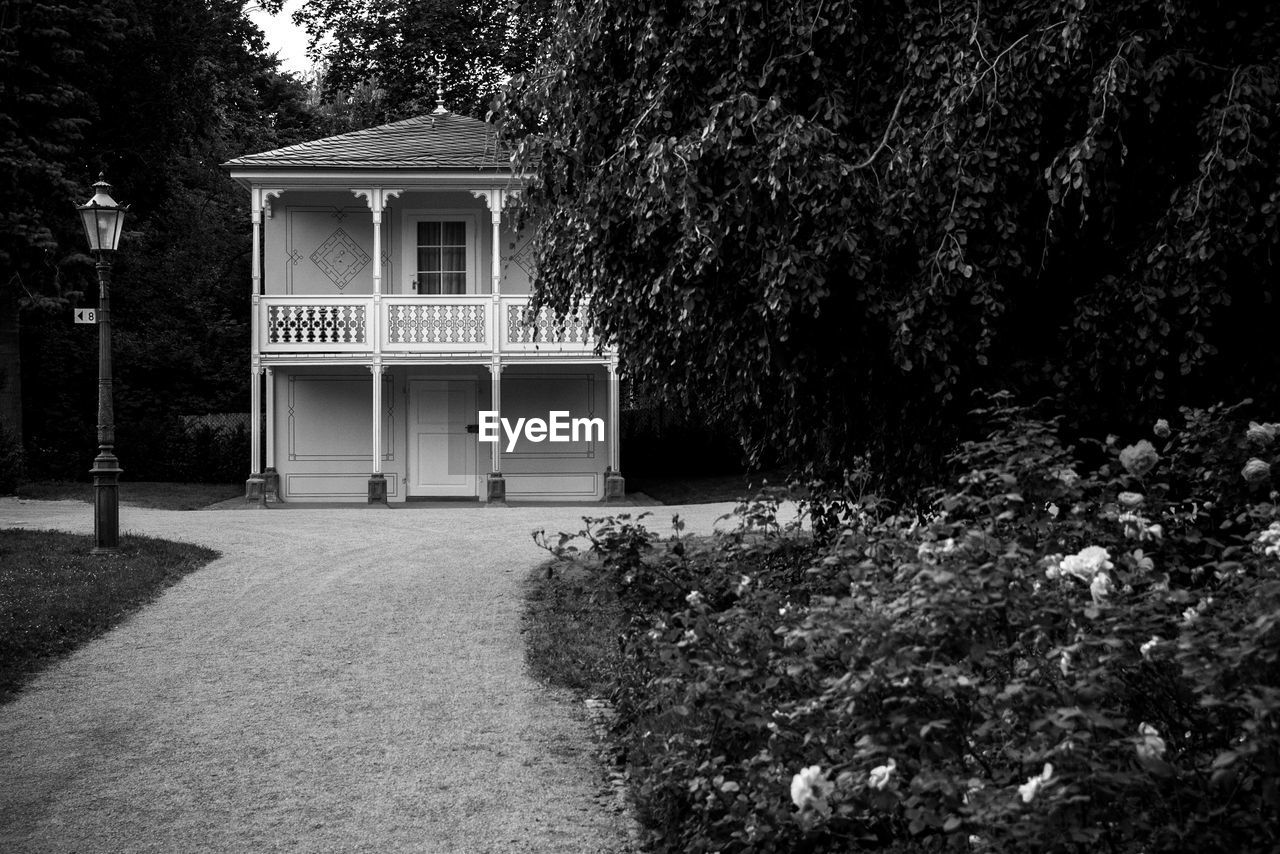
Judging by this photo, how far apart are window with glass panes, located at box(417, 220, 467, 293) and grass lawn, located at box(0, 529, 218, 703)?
9.61 m

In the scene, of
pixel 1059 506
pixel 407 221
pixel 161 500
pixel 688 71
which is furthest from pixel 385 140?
pixel 1059 506

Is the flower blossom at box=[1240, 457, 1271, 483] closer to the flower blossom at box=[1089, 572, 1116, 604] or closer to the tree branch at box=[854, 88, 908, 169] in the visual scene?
the flower blossom at box=[1089, 572, 1116, 604]

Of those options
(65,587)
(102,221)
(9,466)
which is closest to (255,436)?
(9,466)

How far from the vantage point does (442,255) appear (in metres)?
22.5

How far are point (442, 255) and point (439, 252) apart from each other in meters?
0.08

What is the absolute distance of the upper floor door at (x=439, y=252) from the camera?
73.6ft

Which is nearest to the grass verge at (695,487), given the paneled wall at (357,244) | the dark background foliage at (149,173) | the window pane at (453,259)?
the paneled wall at (357,244)

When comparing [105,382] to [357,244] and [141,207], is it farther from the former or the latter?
[141,207]

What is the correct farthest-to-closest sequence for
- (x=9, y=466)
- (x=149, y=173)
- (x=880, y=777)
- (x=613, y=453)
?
(x=149, y=173) < (x=613, y=453) < (x=9, y=466) < (x=880, y=777)

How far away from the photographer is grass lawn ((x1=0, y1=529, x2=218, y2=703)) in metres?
8.05

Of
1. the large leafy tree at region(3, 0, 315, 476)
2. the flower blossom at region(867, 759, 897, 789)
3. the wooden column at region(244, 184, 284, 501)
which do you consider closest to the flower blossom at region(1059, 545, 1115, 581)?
the flower blossom at region(867, 759, 897, 789)

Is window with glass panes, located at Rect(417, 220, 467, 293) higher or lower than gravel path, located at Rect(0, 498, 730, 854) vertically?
higher

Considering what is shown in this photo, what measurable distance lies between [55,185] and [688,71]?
709 inches

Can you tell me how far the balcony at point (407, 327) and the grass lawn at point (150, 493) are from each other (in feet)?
9.27
